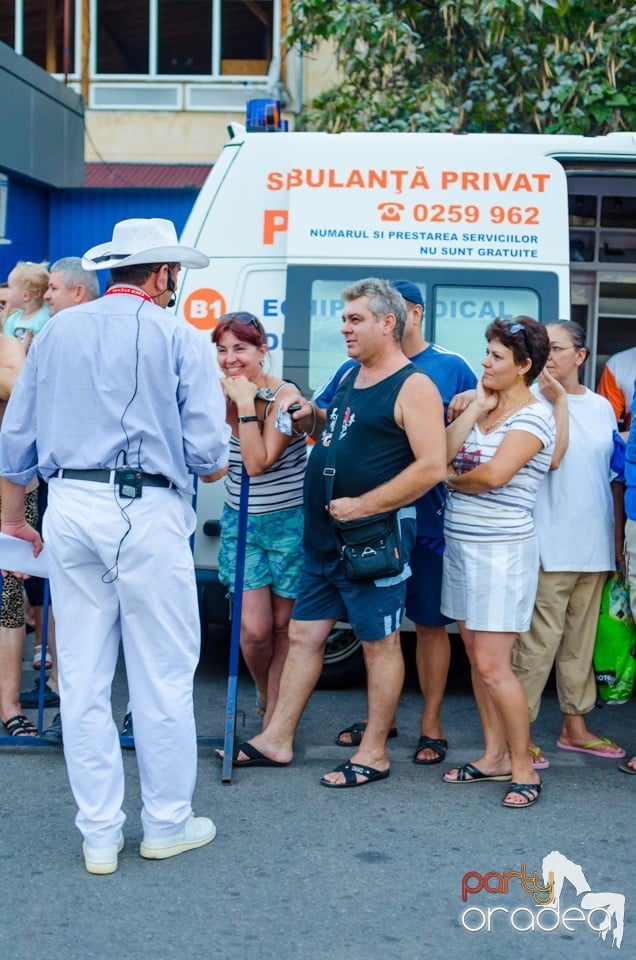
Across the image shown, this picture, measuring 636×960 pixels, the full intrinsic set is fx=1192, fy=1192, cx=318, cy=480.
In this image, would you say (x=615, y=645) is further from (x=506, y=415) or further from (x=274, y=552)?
(x=274, y=552)

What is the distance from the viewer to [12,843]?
3.94 metres

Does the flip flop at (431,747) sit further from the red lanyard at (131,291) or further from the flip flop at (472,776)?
the red lanyard at (131,291)

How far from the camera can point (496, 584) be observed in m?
4.38

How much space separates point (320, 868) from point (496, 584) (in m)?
1.23

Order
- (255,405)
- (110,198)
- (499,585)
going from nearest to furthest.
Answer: (499,585) → (255,405) → (110,198)

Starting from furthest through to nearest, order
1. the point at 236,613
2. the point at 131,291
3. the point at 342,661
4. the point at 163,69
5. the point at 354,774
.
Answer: the point at 163,69, the point at 342,661, the point at 236,613, the point at 354,774, the point at 131,291

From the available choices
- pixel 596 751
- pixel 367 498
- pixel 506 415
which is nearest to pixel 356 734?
pixel 596 751

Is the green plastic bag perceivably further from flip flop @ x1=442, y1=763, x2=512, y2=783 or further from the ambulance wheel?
the ambulance wheel

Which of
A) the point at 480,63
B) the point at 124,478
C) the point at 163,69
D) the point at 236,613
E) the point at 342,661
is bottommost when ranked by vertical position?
the point at 342,661

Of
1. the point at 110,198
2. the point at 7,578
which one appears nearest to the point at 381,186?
the point at 7,578

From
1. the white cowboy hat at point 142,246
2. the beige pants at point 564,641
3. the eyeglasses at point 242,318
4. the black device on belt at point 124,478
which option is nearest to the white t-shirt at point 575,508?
the beige pants at point 564,641

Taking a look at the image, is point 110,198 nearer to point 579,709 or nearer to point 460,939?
point 579,709

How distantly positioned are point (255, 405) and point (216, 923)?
2.01 meters

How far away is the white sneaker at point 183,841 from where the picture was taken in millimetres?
3807
